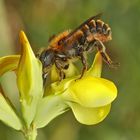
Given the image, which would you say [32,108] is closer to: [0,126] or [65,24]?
[0,126]

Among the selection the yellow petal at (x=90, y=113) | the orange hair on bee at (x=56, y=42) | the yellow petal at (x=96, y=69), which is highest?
the orange hair on bee at (x=56, y=42)

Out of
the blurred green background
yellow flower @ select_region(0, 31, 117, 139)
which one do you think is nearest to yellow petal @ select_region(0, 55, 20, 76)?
yellow flower @ select_region(0, 31, 117, 139)

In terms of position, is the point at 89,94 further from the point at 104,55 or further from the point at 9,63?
the point at 9,63

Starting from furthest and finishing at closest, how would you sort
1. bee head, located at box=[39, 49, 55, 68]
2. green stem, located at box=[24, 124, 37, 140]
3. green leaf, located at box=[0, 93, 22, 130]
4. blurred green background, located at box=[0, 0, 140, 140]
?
blurred green background, located at box=[0, 0, 140, 140], bee head, located at box=[39, 49, 55, 68], green leaf, located at box=[0, 93, 22, 130], green stem, located at box=[24, 124, 37, 140]

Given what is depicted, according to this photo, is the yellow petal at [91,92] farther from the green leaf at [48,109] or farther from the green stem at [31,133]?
the green stem at [31,133]

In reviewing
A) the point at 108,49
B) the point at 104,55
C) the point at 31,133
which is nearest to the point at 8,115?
the point at 31,133

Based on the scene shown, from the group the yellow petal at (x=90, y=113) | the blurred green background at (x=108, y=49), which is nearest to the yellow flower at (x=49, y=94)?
the yellow petal at (x=90, y=113)

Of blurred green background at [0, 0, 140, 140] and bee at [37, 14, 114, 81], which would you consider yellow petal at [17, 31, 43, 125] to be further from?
blurred green background at [0, 0, 140, 140]
